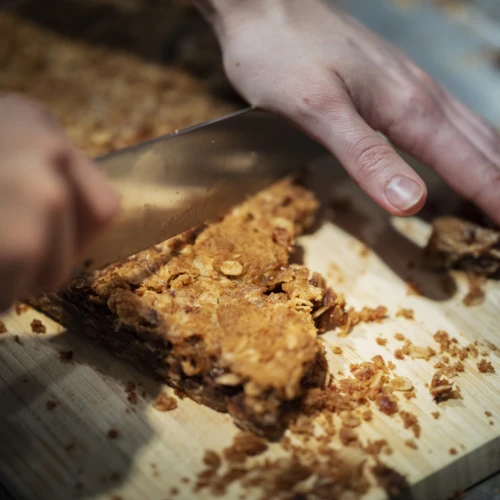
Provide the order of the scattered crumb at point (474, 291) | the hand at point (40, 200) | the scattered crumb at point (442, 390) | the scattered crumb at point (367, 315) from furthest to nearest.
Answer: the scattered crumb at point (474, 291) < the scattered crumb at point (367, 315) < the scattered crumb at point (442, 390) < the hand at point (40, 200)

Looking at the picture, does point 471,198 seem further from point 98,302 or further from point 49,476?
point 49,476

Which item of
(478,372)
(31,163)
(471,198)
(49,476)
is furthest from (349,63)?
(49,476)

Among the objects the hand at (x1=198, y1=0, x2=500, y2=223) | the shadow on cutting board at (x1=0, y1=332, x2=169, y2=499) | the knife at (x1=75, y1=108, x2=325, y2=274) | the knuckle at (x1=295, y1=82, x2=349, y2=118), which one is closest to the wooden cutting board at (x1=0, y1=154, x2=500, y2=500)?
the shadow on cutting board at (x1=0, y1=332, x2=169, y2=499)

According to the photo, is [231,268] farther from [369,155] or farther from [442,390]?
[442,390]

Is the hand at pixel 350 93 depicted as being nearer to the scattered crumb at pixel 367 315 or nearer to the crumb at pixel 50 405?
the scattered crumb at pixel 367 315

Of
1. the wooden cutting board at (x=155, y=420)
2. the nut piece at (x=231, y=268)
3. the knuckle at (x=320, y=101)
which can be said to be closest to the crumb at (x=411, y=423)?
the wooden cutting board at (x=155, y=420)

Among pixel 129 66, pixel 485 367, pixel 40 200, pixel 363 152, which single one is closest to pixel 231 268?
pixel 363 152

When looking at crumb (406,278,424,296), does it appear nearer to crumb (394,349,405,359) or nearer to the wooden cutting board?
the wooden cutting board
